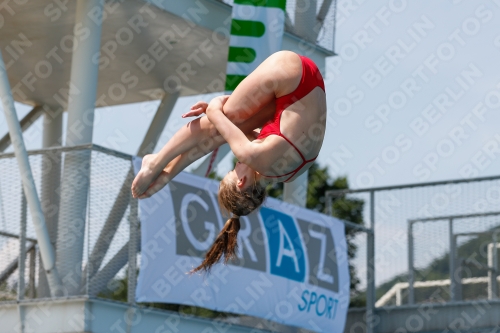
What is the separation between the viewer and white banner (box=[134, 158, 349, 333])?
1112 cm

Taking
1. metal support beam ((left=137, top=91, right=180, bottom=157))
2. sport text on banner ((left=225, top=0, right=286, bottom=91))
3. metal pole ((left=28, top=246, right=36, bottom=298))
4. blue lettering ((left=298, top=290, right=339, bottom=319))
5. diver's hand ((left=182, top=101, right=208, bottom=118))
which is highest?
sport text on banner ((left=225, top=0, right=286, bottom=91))

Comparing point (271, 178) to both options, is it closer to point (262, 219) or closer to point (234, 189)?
point (234, 189)

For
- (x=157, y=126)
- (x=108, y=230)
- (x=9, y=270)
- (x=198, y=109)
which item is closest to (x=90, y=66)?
(x=108, y=230)

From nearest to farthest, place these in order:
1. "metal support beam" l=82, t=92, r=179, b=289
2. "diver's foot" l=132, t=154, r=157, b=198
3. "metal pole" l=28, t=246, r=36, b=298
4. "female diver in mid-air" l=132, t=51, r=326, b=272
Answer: "female diver in mid-air" l=132, t=51, r=326, b=272
"diver's foot" l=132, t=154, r=157, b=198
"metal support beam" l=82, t=92, r=179, b=289
"metal pole" l=28, t=246, r=36, b=298

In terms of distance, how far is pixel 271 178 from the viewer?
6863 mm

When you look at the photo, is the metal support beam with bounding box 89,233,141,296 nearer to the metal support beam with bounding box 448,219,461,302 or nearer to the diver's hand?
the diver's hand

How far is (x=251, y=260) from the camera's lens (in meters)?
12.4

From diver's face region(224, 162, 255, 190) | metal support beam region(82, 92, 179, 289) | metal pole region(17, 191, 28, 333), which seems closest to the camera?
diver's face region(224, 162, 255, 190)

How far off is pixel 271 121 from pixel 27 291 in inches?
202

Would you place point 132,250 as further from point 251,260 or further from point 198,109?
point 198,109

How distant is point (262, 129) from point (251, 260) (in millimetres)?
5835

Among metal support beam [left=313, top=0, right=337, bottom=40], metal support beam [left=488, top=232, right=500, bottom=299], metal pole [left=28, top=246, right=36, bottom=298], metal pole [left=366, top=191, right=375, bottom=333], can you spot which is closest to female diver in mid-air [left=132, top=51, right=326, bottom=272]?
metal pole [left=28, top=246, right=36, bottom=298]

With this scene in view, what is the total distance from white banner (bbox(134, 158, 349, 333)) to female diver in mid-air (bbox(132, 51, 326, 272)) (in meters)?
4.04

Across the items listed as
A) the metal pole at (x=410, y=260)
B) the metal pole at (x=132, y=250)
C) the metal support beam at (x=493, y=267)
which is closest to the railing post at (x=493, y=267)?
the metal support beam at (x=493, y=267)
